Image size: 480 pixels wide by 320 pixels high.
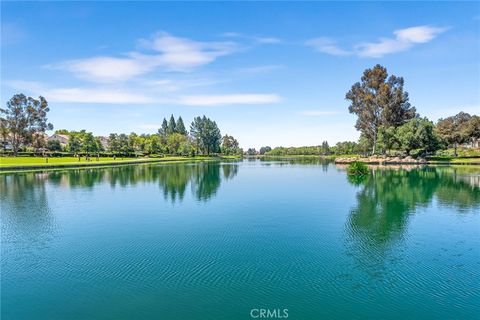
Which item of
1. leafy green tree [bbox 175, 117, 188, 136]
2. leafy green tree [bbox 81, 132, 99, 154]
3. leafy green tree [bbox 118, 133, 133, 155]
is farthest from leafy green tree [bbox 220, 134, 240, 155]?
leafy green tree [bbox 81, 132, 99, 154]

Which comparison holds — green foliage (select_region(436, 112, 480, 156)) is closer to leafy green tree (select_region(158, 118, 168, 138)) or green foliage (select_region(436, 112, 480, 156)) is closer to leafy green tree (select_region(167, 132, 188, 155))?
leafy green tree (select_region(167, 132, 188, 155))

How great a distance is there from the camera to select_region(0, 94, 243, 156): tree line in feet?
318

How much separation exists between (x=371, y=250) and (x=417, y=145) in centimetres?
7770

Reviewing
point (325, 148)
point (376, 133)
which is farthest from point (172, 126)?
point (376, 133)

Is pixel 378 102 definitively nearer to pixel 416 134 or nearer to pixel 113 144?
pixel 416 134

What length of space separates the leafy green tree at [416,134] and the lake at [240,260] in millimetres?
57918

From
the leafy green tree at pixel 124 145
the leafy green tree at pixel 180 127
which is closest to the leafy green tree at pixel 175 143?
the leafy green tree at pixel 124 145

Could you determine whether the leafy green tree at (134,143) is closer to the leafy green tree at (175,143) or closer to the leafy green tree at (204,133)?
the leafy green tree at (175,143)

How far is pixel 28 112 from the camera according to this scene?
98.9 m

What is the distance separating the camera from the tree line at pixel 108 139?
96.9 m

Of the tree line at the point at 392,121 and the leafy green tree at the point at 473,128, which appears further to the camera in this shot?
the leafy green tree at the point at 473,128

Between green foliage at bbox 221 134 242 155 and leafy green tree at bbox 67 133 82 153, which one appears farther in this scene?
green foliage at bbox 221 134 242 155

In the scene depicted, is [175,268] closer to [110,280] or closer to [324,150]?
[110,280]

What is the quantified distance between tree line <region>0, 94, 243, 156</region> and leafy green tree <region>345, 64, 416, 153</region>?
243 ft
